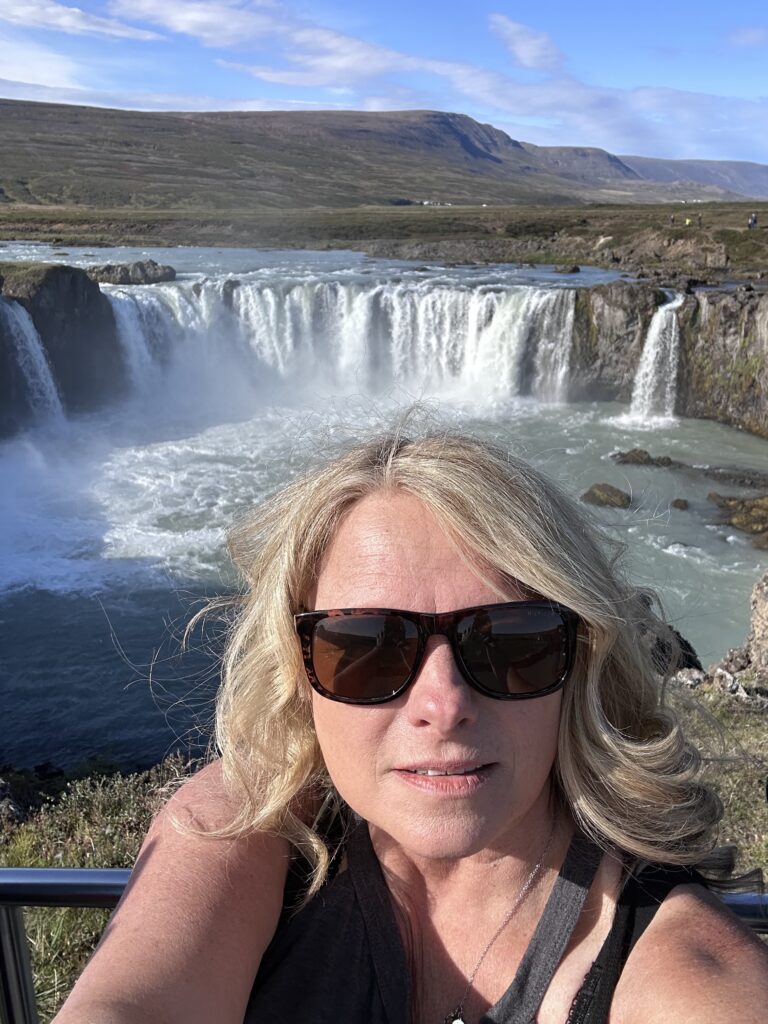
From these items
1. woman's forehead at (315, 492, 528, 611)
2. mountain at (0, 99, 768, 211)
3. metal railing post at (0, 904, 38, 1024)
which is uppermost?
mountain at (0, 99, 768, 211)

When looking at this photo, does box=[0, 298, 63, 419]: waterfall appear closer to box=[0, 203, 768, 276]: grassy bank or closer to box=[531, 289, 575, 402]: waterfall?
box=[531, 289, 575, 402]: waterfall

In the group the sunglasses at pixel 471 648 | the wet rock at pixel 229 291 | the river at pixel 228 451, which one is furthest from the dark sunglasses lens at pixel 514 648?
the wet rock at pixel 229 291

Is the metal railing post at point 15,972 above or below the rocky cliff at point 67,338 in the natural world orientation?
above

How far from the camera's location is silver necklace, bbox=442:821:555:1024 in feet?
4.25

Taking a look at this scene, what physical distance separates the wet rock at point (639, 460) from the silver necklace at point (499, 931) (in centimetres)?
1754

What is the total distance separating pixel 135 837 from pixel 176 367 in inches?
925

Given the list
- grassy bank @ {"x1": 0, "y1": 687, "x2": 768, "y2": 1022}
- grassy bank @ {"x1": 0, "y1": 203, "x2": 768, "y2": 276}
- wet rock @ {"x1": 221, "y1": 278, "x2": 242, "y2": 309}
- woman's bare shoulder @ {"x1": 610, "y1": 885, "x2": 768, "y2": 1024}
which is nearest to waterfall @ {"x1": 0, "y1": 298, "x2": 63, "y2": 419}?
wet rock @ {"x1": 221, "y1": 278, "x2": 242, "y2": 309}

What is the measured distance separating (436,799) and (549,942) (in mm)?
265

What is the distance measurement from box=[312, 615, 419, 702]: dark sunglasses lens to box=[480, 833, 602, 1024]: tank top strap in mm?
403

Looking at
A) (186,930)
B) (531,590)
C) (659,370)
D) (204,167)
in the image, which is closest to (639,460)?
(659,370)

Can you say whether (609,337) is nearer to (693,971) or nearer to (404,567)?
(404,567)

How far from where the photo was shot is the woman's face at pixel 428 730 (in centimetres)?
131

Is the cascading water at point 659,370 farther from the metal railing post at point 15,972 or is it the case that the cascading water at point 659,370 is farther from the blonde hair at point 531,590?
the metal railing post at point 15,972

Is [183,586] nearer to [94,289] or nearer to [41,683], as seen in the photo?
[41,683]
